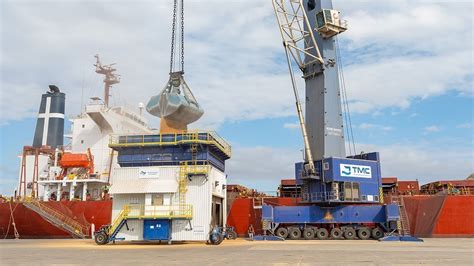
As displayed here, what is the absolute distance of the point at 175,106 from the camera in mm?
35875

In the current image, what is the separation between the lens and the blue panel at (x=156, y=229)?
98.6 feet

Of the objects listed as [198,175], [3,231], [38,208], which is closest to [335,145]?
[198,175]

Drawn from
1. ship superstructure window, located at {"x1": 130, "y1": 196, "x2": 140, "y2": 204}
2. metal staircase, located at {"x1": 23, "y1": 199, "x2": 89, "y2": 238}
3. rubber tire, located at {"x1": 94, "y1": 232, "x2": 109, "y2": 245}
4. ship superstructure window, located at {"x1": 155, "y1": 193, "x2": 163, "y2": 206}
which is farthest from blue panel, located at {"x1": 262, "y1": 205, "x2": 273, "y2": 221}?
metal staircase, located at {"x1": 23, "y1": 199, "x2": 89, "y2": 238}

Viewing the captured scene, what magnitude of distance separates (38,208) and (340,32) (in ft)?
113

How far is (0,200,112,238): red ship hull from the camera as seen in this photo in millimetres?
40281

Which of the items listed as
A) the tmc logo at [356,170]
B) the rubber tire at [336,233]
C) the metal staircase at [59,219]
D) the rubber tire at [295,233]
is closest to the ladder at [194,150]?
the rubber tire at [295,233]

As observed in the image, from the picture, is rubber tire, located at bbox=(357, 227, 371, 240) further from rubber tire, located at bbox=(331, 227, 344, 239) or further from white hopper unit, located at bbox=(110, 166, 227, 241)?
white hopper unit, located at bbox=(110, 166, 227, 241)

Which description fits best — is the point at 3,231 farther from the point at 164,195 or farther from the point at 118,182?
the point at 164,195

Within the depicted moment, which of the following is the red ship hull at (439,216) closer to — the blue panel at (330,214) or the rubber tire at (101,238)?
the blue panel at (330,214)

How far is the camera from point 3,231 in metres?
41.8

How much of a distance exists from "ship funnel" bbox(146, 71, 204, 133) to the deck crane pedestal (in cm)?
1027

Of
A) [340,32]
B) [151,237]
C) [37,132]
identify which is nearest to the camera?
[151,237]

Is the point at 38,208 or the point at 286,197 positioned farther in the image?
the point at 286,197

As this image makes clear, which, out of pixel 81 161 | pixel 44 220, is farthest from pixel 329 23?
pixel 44 220
